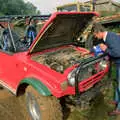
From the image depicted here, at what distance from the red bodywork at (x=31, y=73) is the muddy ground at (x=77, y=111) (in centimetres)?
41

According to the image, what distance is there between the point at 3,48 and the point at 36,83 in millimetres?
1735

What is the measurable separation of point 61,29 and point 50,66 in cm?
86

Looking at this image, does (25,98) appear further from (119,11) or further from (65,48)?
(119,11)

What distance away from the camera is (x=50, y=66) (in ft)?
15.7

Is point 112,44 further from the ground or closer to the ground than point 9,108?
further from the ground

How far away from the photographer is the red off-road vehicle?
4273mm

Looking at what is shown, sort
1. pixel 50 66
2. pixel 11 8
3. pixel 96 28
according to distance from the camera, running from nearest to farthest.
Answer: pixel 50 66
pixel 96 28
pixel 11 8

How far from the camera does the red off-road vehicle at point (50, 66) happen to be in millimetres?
4273

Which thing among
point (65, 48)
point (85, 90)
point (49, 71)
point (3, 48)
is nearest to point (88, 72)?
point (85, 90)

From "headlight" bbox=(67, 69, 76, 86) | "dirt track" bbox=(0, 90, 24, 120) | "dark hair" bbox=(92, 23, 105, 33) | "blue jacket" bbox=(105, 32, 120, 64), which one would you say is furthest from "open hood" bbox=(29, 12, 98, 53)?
"dirt track" bbox=(0, 90, 24, 120)

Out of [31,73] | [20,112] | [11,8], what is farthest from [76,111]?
[11,8]

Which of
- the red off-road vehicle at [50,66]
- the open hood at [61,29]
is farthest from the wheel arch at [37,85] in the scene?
the open hood at [61,29]

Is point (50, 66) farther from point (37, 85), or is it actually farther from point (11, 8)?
point (11, 8)

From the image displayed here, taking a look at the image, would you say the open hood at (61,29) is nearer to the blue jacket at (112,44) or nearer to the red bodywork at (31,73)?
the red bodywork at (31,73)
